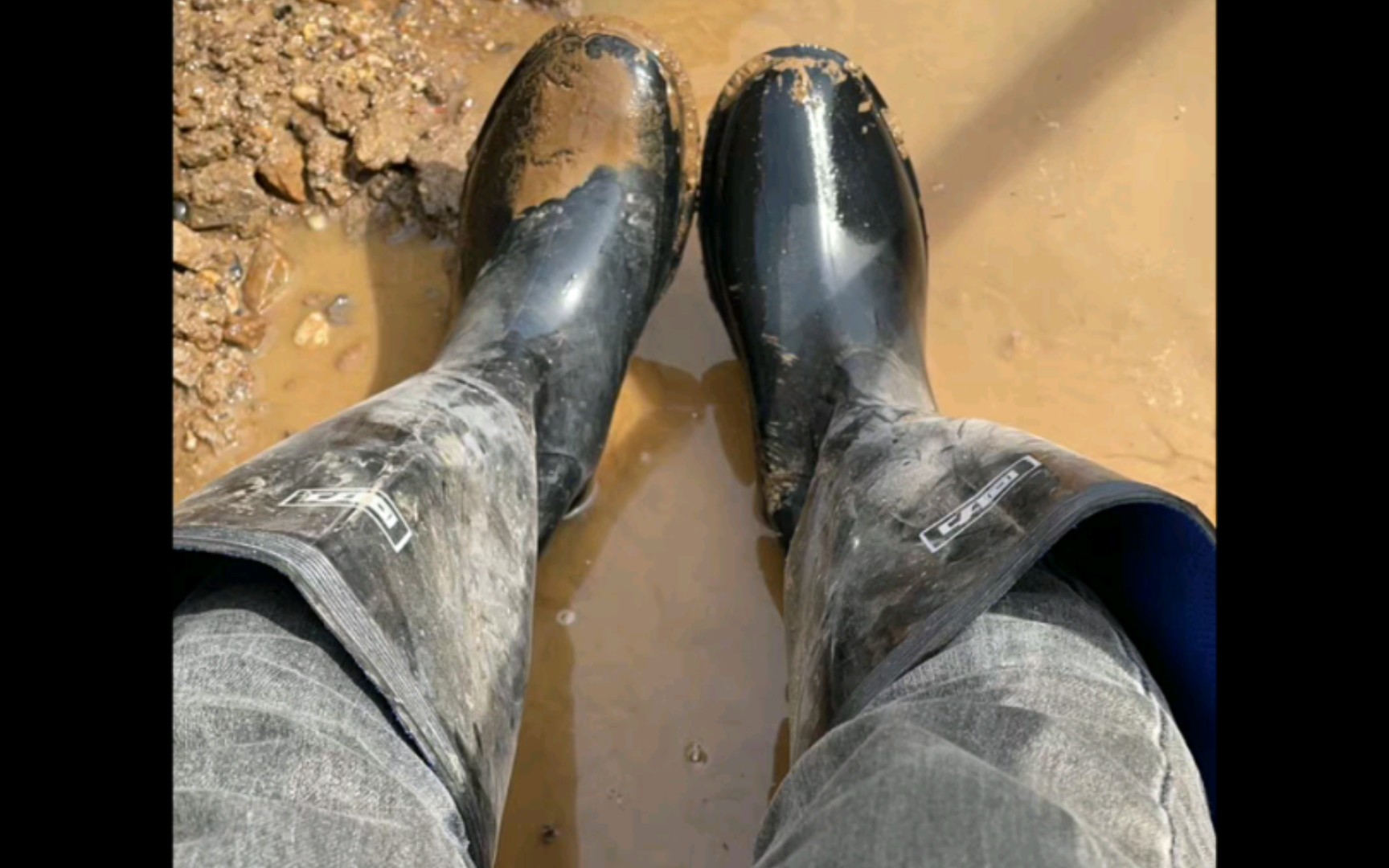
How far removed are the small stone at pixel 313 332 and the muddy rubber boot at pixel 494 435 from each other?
0.63 feet

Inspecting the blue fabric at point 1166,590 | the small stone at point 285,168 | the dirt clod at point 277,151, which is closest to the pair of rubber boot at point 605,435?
the blue fabric at point 1166,590

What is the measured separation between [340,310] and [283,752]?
2.76ft

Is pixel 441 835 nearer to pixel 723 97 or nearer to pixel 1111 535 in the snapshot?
pixel 1111 535

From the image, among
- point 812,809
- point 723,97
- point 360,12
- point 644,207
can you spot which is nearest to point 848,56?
point 723,97

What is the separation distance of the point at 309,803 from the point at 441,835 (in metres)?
0.10

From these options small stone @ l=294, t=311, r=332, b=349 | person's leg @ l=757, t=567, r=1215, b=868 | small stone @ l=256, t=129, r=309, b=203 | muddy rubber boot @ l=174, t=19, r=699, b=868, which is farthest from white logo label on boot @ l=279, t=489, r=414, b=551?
small stone @ l=256, t=129, r=309, b=203

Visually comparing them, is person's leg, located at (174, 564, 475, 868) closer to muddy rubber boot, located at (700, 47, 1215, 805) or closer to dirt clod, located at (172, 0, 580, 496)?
muddy rubber boot, located at (700, 47, 1215, 805)

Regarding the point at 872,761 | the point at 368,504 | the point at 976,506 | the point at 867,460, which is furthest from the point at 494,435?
the point at 872,761

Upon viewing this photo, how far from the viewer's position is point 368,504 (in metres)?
0.82

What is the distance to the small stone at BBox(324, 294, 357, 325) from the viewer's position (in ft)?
4.54

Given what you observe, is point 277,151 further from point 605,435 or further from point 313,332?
point 605,435

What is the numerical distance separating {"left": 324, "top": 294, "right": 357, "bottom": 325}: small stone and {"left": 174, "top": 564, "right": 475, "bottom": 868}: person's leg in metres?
0.66

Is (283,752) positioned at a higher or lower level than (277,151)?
lower
